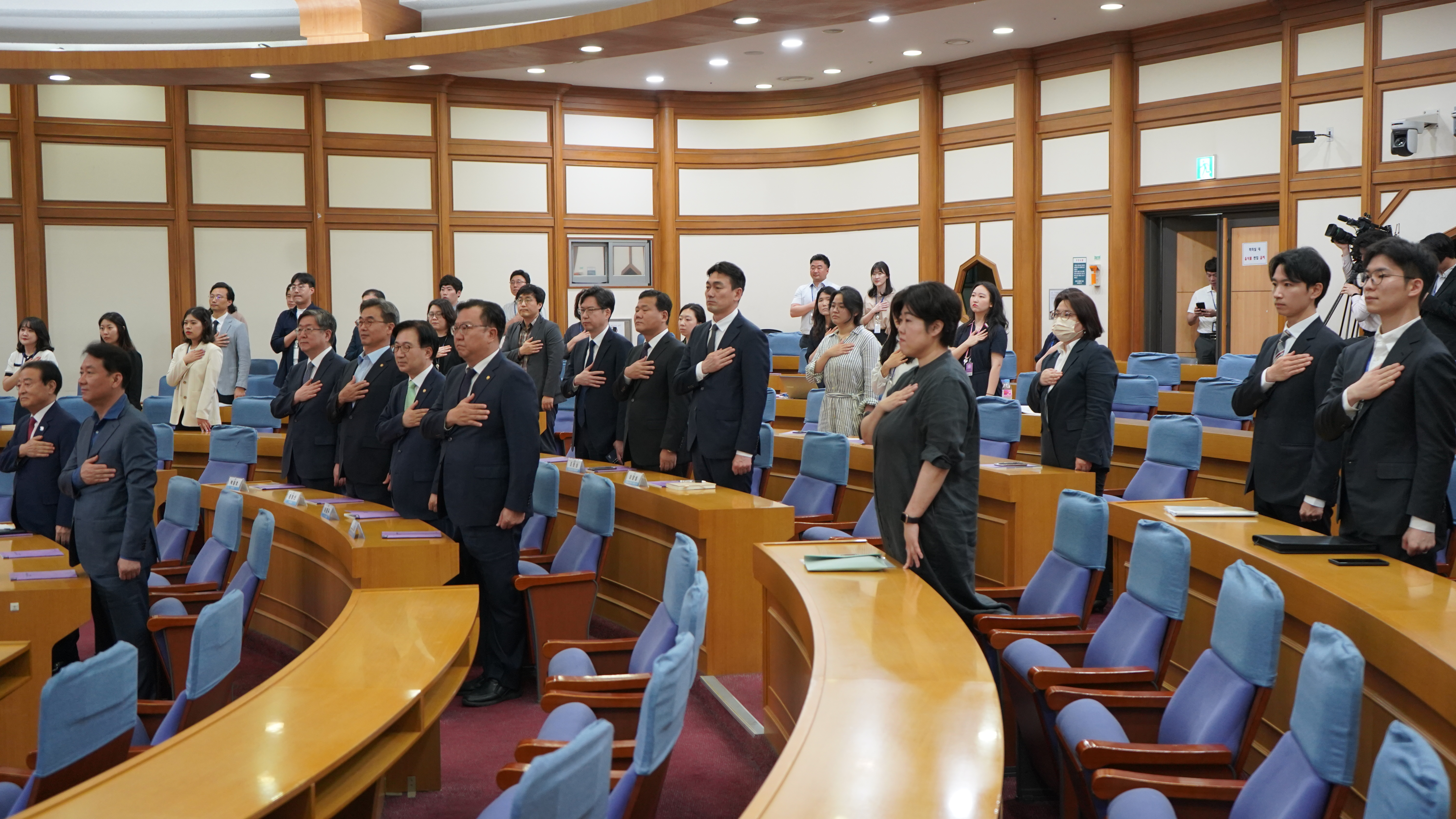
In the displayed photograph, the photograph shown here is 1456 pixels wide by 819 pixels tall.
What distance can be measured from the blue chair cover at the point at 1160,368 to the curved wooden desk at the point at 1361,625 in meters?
5.17

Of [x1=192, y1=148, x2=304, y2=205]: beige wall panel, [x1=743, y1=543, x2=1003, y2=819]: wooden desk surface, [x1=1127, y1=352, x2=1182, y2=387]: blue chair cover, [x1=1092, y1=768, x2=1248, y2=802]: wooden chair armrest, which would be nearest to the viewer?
[x1=743, y1=543, x2=1003, y2=819]: wooden desk surface

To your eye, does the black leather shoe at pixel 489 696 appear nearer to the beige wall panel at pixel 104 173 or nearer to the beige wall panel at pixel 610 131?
the beige wall panel at pixel 104 173

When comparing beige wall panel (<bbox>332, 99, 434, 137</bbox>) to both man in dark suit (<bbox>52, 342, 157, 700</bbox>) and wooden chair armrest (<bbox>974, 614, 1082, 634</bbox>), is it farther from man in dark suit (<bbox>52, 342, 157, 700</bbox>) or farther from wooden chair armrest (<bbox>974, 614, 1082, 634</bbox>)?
wooden chair armrest (<bbox>974, 614, 1082, 634</bbox>)

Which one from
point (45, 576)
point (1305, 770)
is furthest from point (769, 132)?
point (1305, 770)

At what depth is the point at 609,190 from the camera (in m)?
13.1

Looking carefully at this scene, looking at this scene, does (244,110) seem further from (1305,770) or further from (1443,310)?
(1305,770)

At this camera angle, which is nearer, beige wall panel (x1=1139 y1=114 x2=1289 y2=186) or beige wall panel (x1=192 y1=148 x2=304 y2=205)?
beige wall panel (x1=1139 y1=114 x2=1289 y2=186)

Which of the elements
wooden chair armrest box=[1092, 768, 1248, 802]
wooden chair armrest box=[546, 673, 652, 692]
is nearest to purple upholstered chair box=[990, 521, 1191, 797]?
wooden chair armrest box=[1092, 768, 1248, 802]

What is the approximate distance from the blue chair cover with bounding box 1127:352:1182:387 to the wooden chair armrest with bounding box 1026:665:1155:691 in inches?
252

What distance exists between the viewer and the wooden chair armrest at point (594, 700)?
298 centimetres

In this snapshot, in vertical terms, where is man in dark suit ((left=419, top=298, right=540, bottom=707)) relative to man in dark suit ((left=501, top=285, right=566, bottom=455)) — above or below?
below

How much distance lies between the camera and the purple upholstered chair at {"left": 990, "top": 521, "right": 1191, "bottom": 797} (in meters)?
2.97

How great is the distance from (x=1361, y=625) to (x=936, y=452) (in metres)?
1.18

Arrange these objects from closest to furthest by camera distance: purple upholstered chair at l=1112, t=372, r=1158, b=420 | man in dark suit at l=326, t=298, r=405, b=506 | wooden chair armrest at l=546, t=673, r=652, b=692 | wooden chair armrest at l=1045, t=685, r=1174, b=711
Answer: wooden chair armrest at l=1045, t=685, r=1174, b=711
wooden chair armrest at l=546, t=673, r=652, b=692
man in dark suit at l=326, t=298, r=405, b=506
purple upholstered chair at l=1112, t=372, r=1158, b=420
